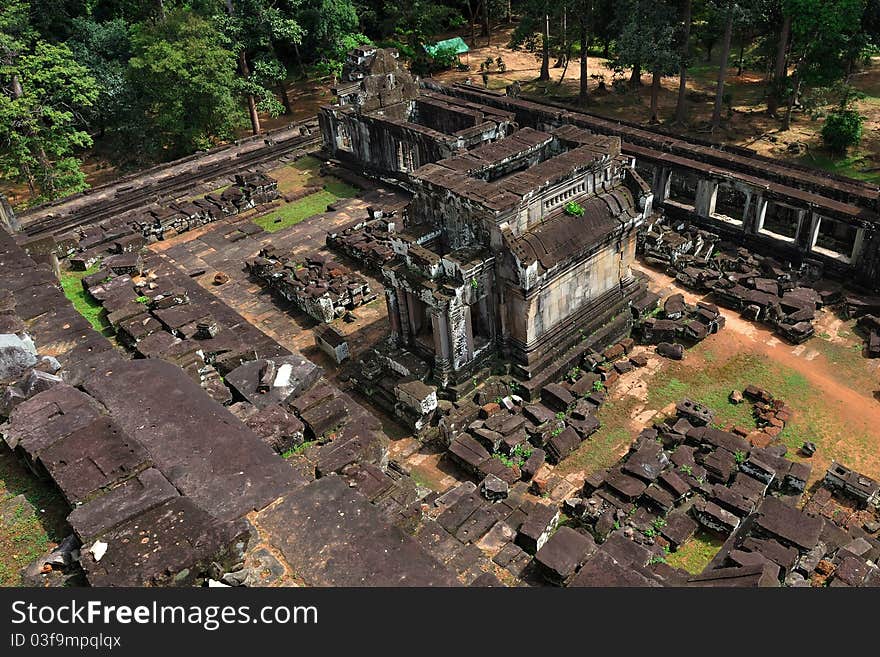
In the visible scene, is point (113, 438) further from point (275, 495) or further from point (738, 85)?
point (738, 85)

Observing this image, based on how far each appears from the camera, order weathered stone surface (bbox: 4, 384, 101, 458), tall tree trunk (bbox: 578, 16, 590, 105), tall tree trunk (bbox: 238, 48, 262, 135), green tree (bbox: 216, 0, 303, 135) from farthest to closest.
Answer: tall tree trunk (bbox: 578, 16, 590, 105), tall tree trunk (bbox: 238, 48, 262, 135), green tree (bbox: 216, 0, 303, 135), weathered stone surface (bbox: 4, 384, 101, 458)

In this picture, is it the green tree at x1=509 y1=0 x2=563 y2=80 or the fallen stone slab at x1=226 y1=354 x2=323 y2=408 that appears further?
the green tree at x1=509 y1=0 x2=563 y2=80

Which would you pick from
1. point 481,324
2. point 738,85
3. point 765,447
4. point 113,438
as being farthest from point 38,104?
point 738,85

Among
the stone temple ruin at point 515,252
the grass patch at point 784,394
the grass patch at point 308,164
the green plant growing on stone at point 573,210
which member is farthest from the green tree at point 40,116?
the grass patch at point 784,394

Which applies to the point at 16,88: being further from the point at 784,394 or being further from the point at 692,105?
the point at 692,105

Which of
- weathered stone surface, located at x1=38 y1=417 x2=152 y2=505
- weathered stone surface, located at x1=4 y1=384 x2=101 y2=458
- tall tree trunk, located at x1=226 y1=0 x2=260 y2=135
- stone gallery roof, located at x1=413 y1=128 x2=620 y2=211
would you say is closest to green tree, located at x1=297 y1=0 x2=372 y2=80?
tall tree trunk, located at x1=226 y1=0 x2=260 y2=135

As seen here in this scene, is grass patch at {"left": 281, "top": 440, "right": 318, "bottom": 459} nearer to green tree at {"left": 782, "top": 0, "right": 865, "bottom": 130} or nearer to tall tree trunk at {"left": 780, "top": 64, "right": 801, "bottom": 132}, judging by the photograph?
green tree at {"left": 782, "top": 0, "right": 865, "bottom": 130}

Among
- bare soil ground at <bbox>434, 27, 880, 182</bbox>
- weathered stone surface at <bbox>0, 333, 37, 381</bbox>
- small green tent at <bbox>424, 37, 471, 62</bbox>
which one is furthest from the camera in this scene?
small green tent at <bbox>424, 37, 471, 62</bbox>
